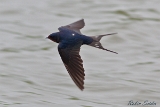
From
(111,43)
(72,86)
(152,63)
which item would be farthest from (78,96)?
(111,43)

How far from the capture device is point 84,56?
25.2 feet

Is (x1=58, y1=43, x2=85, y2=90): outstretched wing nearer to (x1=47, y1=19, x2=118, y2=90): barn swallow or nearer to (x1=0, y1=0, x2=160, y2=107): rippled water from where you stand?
(x1=47, y1=19, x2=118, y2=90): barn swallow

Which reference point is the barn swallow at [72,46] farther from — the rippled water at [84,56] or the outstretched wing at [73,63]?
the rippled water at [84,56]

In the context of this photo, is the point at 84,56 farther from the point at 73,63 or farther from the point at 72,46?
the point at 73,63

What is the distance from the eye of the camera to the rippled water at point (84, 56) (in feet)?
20.9

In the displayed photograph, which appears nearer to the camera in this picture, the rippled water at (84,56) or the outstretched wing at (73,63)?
the outstretched wing at (73,63)

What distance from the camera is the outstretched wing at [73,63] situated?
17.1 feet

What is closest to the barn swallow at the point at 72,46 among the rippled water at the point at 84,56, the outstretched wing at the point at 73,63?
the outstretched wing at the point at 73,63

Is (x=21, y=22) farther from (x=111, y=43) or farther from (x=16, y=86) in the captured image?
(x=16, y=86)

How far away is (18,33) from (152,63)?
1660 mm

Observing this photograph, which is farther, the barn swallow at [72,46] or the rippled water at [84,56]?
the rippled water at [84,56]

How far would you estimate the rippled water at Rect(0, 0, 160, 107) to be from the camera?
6371 millimetres

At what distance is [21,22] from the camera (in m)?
8.65

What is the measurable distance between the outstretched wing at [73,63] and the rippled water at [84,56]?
70 cm
